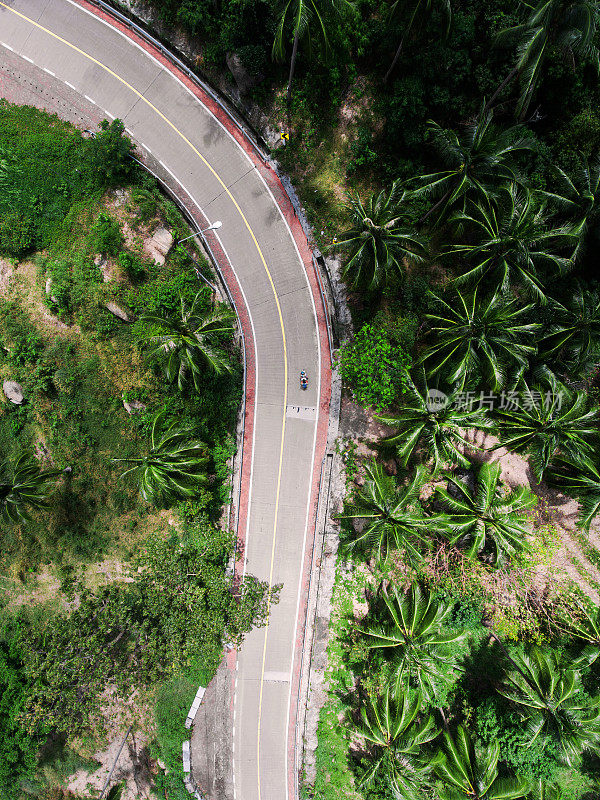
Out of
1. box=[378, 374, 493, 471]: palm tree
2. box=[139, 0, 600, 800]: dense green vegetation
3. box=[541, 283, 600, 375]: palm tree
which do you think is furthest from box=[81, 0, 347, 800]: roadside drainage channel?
box=[541, 283, 600, 375]: palm tree

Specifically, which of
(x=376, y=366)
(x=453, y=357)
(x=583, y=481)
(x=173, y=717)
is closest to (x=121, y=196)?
(x=376, y=366)

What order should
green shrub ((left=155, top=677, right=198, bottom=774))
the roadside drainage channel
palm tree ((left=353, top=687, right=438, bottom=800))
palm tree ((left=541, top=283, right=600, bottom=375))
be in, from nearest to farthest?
palm tree ((left=541, top=283, right=600, bottom=375)) < palm tree ((left=353, top=687, right=438, bottom=800)) < green shrub ((left=155, top=677, right=198, bottom=774)) < the roadside drainage channel

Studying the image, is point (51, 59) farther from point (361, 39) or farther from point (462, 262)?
point (462, 262)

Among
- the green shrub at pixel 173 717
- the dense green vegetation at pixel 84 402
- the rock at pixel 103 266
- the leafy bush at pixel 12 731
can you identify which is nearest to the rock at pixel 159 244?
the dense green vegetation at pixel 84 402

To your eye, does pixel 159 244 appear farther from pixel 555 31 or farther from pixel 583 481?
pixel 583 481

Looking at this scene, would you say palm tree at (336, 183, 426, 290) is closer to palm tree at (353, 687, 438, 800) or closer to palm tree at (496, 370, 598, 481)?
palm tree at (496, 370, 598, 481)

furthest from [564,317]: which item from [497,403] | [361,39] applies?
[361,39]
